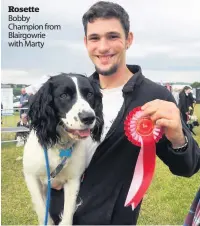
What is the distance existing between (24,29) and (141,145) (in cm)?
78

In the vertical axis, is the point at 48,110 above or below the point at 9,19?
below

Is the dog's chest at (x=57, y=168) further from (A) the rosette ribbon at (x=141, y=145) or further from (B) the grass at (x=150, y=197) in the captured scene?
(B) the grass at (x=150, y=197)

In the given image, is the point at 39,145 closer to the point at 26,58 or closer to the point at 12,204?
the point at 26,58

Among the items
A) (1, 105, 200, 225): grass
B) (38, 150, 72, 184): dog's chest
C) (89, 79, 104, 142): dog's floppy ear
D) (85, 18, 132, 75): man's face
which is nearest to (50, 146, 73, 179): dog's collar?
(38, 150, 72, 184): dog's chest

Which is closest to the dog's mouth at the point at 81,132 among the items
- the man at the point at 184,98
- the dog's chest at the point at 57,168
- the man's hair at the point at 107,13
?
the dog's chest at the point at 57,168

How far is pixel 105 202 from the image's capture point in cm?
145

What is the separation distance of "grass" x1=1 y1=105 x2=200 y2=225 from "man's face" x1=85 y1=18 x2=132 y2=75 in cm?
130

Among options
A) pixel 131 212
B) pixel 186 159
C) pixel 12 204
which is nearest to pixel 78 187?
pixel 131 212

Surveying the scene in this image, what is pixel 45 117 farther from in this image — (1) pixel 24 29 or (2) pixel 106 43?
(1) pixel 24 29

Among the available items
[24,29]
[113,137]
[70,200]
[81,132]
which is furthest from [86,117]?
[24,29]

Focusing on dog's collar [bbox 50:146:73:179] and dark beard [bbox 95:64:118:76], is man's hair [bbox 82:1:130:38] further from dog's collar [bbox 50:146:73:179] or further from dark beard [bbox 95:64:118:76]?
dog's collar [bbox 50:146:73:179]

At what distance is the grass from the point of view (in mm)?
2727

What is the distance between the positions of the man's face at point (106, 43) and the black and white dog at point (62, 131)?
0.09 metres

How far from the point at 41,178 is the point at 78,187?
0.13 m
